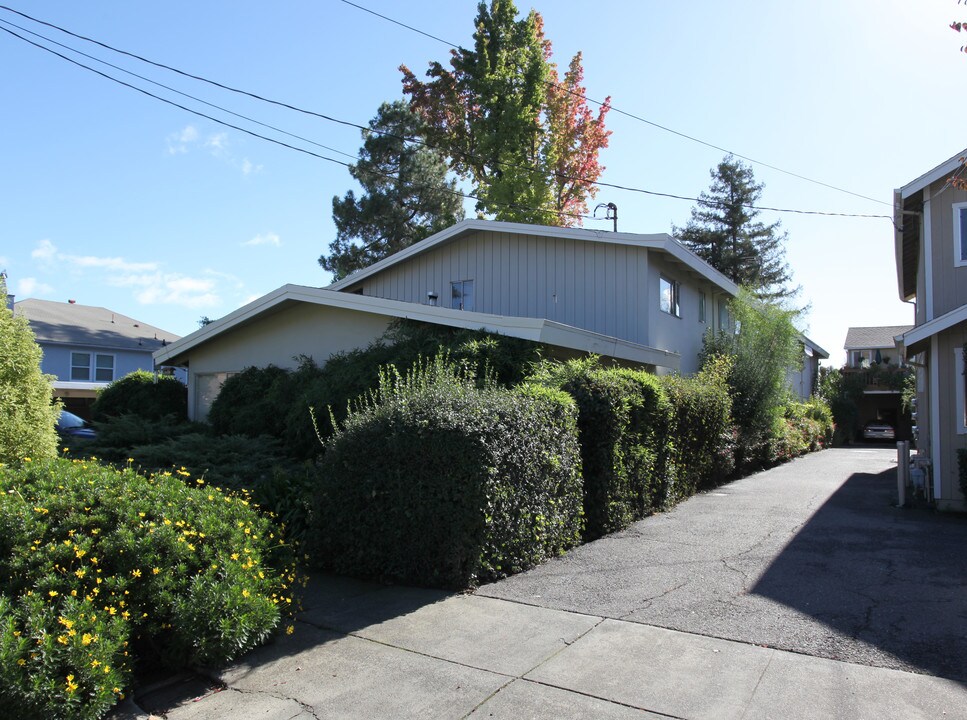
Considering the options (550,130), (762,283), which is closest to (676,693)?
(550,130)

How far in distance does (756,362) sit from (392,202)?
19.9 m

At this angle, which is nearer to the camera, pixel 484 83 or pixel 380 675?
pixel 380 675

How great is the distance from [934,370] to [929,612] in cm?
670

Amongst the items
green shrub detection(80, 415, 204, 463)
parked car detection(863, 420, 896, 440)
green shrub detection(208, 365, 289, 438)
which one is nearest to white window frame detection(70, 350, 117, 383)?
green shrub detection(208, 365, 289, 438)

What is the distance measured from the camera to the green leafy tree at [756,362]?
1770cm

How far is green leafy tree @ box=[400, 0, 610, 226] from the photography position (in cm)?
2849

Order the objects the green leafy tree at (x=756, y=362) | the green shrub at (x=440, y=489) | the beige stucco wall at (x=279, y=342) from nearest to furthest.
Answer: the green shrub at (x=440, y=489) < the beige stucco wall at (x=279, y=342) < the green leafy tree at (x=756, y=362)

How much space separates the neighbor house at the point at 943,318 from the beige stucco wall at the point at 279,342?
9580 mm

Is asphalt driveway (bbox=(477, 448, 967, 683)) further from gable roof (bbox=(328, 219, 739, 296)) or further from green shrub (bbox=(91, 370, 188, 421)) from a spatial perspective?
green shrub (bbox=(91, 370, 188, 421))

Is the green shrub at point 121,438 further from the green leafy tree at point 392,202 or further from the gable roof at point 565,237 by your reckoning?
the green leafy tree at point 392,202

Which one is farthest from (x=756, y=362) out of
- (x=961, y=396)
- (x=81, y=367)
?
(x=81, y=367)

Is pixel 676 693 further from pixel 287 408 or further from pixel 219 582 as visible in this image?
pixel 287 408

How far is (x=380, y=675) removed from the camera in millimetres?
4621

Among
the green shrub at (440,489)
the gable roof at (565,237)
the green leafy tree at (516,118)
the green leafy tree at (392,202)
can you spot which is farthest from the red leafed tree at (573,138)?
the green shrub at (440,489)
